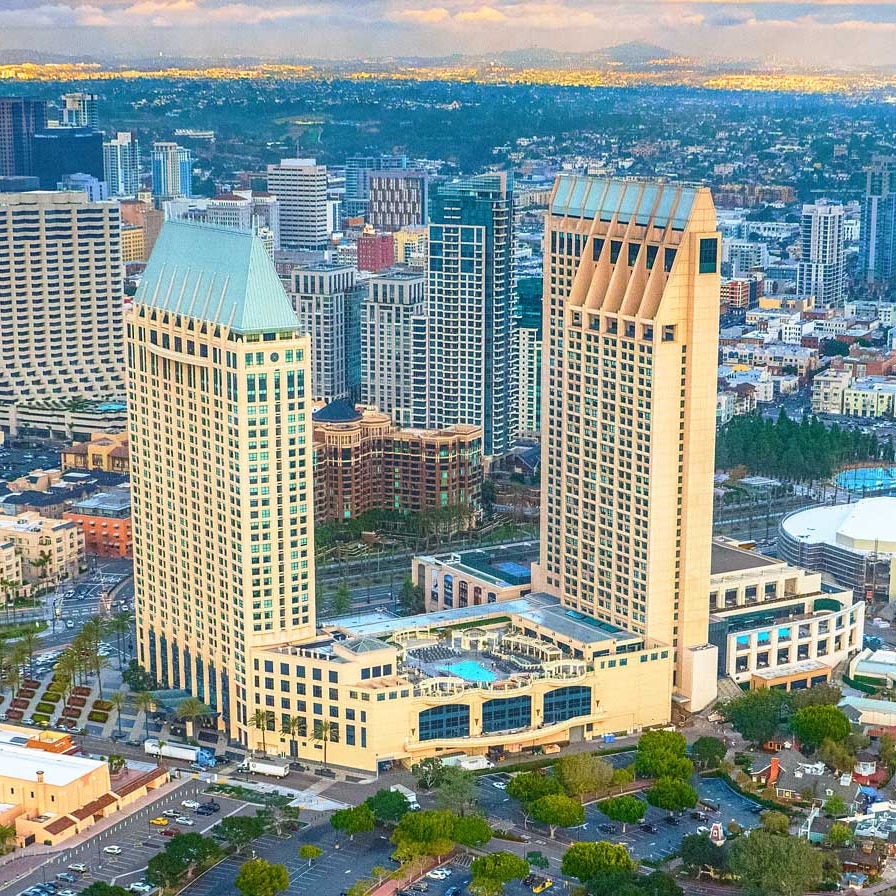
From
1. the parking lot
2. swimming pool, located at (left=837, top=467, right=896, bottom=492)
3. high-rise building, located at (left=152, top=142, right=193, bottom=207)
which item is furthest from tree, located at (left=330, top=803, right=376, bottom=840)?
high-rise building, located at (left=152, top=142, right=193, bottom=207)

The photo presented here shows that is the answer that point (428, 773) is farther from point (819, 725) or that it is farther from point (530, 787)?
point (819, 725)

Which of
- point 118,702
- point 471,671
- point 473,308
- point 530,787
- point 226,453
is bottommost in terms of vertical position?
point 530,787

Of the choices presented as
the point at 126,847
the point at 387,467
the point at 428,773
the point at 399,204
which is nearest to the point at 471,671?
the point at 428,773

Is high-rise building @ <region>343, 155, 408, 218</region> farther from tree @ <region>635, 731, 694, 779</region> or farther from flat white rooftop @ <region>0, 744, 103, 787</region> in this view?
flat white rooftop @ <region>0, 744, 103, 787</region>

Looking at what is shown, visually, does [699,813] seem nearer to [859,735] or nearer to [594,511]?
[859,735]

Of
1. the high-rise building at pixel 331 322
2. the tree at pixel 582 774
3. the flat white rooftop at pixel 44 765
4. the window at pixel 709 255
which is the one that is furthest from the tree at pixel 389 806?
the high-rise building at pixel 331 322

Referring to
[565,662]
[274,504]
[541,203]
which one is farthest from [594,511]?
[541,203]
